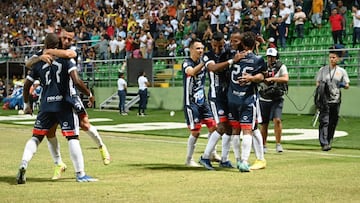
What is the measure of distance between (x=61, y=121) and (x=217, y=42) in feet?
9.38

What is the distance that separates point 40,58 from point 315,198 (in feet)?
14.2

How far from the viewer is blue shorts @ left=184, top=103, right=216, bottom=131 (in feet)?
42.2

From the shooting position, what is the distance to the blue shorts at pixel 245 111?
1220 centimetres

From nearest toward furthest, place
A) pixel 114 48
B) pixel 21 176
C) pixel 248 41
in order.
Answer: pixel 21 176 → pixel 248 41 → pixel 114 48

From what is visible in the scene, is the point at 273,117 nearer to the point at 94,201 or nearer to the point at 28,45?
the point at 94,201

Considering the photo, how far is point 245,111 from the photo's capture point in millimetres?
12211

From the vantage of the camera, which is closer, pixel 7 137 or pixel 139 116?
pixel 7 137

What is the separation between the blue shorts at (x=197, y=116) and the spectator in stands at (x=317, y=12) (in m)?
18.5

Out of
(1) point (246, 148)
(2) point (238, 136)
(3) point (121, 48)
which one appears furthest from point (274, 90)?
(3) point (121, 48)

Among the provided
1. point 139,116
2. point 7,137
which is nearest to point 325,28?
point 139,116

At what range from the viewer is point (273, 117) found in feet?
52.7

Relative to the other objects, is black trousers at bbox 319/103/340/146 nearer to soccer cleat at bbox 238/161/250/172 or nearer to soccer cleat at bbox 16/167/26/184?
soccer cleat at bbox 238/161/250/172

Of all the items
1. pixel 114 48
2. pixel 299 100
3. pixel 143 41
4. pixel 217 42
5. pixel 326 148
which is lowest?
pixel 299 100

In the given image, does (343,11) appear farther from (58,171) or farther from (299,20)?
(58,171)
